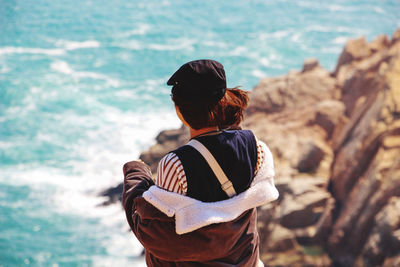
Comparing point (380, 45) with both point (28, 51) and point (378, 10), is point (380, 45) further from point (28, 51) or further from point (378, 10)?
point (378, 10)

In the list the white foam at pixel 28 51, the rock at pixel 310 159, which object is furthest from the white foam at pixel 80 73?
the rock at pixel 310 159

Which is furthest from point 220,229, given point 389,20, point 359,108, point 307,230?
point 389,20

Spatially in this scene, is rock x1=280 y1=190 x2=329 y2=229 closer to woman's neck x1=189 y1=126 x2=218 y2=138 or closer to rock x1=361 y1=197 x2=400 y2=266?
rock x1=361 y1=197 x2=400 y2=266

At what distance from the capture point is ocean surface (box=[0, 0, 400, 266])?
80.8ft

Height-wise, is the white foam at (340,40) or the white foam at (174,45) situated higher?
the white foam at (174,45)

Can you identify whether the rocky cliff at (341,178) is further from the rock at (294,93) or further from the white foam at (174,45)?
the white foam at (174,45)

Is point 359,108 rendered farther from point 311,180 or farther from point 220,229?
point 220,229

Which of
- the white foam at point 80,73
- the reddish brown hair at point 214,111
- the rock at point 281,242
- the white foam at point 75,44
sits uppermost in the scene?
the reddish brown hair at point 214,111

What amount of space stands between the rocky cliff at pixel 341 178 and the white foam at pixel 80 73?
77.9ft

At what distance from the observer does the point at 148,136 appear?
3275 cm

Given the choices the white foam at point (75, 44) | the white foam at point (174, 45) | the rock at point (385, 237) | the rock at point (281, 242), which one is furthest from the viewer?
the white foam at point (75, 44)

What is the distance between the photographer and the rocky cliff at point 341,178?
45.3ft

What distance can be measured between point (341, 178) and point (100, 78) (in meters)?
30.1

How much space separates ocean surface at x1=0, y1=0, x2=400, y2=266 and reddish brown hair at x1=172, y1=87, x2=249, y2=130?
785 inches
